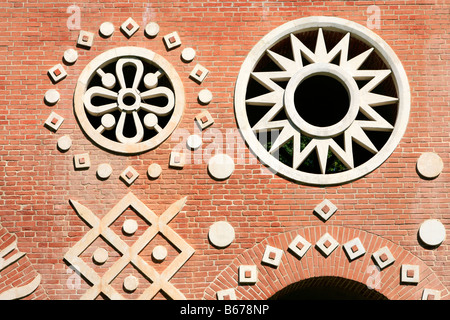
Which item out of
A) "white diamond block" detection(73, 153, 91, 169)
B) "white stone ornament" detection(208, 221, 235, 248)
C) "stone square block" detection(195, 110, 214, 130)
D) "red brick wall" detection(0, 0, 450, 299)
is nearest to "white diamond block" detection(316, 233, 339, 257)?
"red brick wall" detection(0, 0, 450, 299)

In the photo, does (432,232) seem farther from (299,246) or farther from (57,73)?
(57,73)

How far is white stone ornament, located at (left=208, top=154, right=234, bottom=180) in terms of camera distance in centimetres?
817

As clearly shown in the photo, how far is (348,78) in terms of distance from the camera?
27.4ft

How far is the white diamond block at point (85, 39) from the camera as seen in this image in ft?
28.2

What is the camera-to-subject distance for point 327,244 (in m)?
7.93

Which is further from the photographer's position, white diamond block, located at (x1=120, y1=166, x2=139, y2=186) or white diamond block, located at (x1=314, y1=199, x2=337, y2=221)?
white diamond block, located at (x1=120, y1=166, x2=139, y2=186)

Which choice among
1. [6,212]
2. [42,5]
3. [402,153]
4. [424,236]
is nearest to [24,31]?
[42,5]

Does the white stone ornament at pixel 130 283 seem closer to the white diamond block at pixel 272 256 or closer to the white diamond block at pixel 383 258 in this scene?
the white diamond block at pixel 272 256

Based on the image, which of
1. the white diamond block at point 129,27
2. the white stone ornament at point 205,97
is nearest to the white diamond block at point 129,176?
the white stone ornament at point 205,97

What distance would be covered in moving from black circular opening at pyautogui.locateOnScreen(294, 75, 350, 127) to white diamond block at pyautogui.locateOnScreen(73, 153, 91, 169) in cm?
382

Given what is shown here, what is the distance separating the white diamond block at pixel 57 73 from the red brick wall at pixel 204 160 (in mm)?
80

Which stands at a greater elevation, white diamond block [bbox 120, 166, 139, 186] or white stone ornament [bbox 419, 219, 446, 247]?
white diamond block [bbox 120, 166, 139, 186]

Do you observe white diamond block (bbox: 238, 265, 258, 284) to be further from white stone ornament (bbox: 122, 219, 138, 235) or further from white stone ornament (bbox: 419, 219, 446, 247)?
white stone ornament (bbox: 419, 219, 446, 247)

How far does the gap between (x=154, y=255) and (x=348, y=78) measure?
3.32 metres
